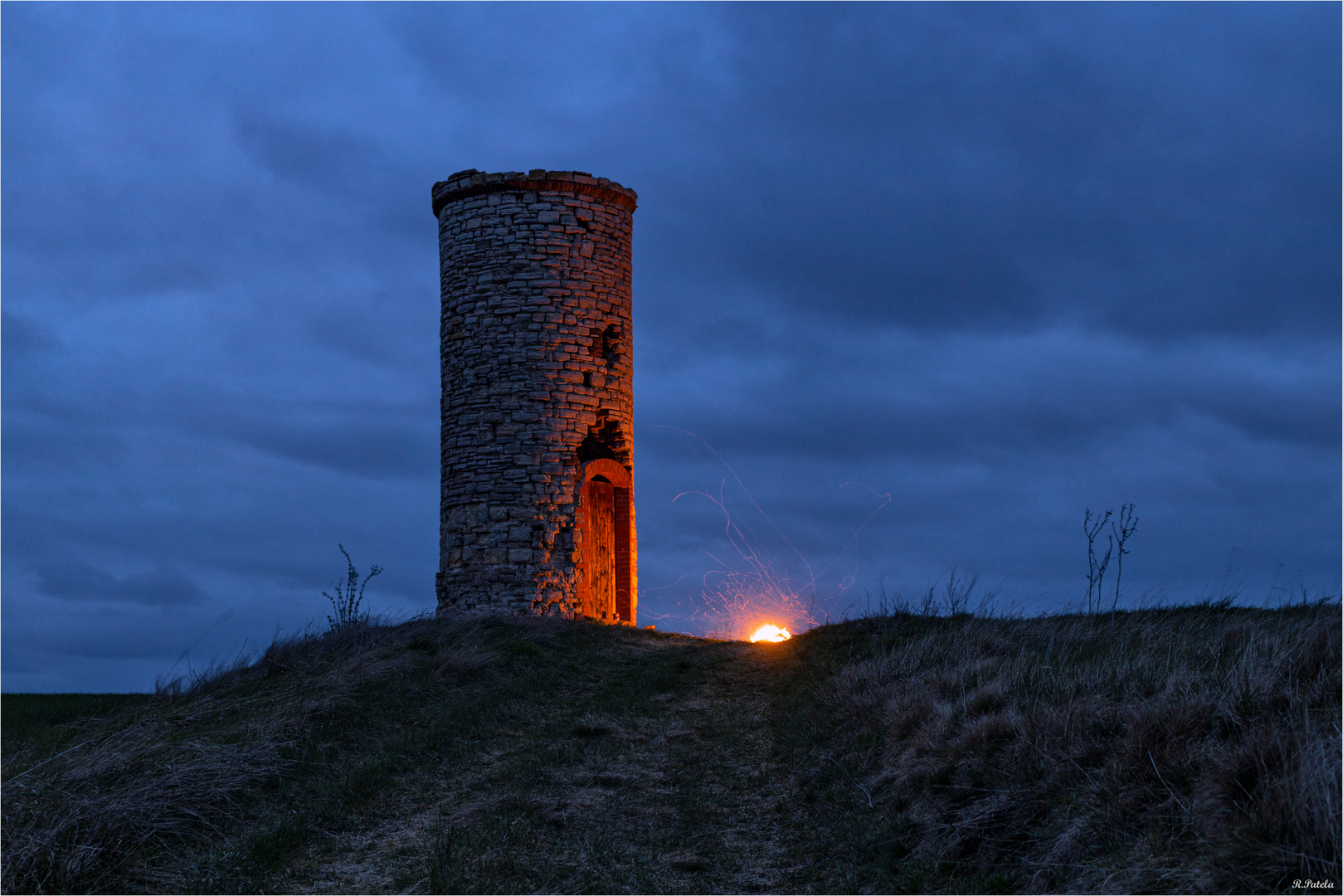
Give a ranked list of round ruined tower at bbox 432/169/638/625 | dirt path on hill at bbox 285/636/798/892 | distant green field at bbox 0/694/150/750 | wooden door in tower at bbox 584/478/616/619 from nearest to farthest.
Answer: dirt path on hill at bbox 285/636/798/892
distant green field at bbox 0/694/150/750
round ruined tower at bbox 432/169/638/625
wooden door in tower at bbox 584/478/616/619

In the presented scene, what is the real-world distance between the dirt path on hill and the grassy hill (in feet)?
0.10

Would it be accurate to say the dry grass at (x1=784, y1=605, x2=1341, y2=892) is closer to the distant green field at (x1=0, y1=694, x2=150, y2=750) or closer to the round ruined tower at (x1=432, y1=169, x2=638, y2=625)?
the distant green field at (x1=0, y1=694, x2=150, y2=750)

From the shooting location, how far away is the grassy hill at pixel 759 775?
199 inches

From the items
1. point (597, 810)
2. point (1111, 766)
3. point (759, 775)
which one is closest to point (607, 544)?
point (759, 775)

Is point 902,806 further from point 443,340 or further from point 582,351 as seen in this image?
point 443,340

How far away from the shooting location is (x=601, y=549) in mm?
18016

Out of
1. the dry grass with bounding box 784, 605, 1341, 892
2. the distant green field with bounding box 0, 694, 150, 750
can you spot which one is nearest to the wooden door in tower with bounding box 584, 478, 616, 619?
the distant green field with bounding box 0, 694, 150, 750

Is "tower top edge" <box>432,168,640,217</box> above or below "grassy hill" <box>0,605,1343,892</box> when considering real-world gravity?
above

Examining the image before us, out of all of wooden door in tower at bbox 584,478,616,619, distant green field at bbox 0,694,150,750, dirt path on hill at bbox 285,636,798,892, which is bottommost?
dirt path on hill at bbox 285,636,798,892

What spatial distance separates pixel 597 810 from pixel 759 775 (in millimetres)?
1530

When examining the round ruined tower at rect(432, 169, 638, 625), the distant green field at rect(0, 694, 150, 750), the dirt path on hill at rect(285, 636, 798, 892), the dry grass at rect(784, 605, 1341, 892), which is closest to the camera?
the dry grass at rect(784, 605, 1341, 892)

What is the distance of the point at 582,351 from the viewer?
17.1 m

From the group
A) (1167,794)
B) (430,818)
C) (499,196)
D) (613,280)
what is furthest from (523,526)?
(1167,794)

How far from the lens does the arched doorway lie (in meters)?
17.2
